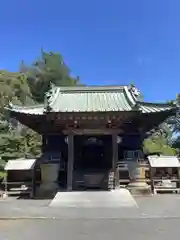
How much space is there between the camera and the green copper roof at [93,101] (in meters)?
14.3

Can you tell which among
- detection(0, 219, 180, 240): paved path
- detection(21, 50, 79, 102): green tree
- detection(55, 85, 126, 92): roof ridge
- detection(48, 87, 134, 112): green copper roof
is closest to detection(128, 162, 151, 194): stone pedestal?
detection(48, 87, 134, 112): green copper roof

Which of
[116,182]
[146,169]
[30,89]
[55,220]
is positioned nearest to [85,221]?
[55,220]

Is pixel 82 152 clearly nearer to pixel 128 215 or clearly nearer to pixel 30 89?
pixel 128 215

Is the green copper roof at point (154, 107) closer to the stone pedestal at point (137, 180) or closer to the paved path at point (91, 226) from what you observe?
the stone pedestal at point (137, 180)

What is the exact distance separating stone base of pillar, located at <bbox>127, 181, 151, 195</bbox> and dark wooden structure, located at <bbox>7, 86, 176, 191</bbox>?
0.65 meters

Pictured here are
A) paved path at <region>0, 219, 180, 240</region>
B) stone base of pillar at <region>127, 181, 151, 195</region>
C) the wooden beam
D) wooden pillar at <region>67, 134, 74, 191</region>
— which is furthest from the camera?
the wooden beam

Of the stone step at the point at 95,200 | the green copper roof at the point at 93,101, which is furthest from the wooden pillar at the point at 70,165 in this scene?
the stone step at the point at 95,200

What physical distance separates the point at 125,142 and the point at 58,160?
3530 mm

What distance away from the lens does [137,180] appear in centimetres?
1360

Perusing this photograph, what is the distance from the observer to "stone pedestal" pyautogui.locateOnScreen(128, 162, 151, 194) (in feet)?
43.4

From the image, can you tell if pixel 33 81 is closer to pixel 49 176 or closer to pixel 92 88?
pixel 92 88

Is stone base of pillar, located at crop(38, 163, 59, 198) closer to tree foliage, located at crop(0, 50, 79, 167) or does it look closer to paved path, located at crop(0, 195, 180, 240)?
paved path, located at crop(0, 195, 180, 240)

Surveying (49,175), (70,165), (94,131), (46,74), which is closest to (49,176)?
(49,175)

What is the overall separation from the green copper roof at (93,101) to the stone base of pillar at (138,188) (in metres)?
3.11
